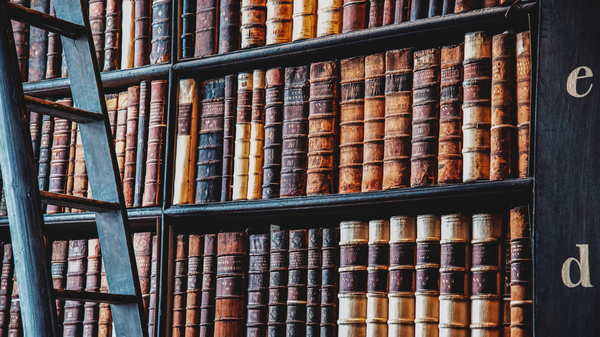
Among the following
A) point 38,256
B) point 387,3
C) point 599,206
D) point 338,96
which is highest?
point 387,3

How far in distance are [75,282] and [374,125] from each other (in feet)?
2.99

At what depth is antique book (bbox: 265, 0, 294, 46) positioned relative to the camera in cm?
183

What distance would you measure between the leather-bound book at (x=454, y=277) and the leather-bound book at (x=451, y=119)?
10 cm

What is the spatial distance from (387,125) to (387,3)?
0.94 feet

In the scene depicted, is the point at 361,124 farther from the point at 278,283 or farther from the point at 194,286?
the point at 194,286

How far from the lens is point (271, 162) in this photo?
71.2 inches

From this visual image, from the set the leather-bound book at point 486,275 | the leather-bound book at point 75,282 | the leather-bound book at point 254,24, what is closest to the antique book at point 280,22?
the leather-bound book at point 254,24

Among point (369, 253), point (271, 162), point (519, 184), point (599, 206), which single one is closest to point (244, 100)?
point (271, 162)

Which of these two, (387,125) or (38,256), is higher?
(387,125)

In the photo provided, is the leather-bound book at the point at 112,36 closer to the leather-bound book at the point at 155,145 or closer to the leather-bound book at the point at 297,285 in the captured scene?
the leather-bound book at the point at 155,145

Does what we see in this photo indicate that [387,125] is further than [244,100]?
No

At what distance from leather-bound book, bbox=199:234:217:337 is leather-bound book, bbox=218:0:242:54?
0.48m

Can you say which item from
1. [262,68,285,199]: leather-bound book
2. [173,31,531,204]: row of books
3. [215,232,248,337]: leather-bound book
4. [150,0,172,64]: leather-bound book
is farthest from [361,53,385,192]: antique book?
[150,0,172,64]: leather-bound book

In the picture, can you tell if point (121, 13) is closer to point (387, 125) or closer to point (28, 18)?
point (28, 18)
